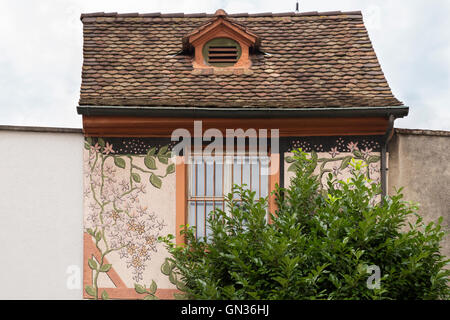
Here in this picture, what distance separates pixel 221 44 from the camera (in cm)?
868

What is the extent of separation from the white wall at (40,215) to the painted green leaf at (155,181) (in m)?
0.96

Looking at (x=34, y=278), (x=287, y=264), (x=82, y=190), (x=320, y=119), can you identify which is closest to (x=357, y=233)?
(x=287, y=264)

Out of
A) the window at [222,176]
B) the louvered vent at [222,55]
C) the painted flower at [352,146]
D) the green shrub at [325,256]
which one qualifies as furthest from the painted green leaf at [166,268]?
the louvered vent at [222,55]

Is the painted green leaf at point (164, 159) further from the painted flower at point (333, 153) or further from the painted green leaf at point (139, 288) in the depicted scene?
the painted flower at point (333, 153)

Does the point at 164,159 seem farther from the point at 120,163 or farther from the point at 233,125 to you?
the point at 233,125

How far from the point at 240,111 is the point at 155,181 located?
1472 millimetres

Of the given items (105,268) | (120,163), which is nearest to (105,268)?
(105,268)

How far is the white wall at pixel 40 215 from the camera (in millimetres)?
7539

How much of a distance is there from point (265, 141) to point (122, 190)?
203 centimetres

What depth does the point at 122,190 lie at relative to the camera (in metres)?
7.67

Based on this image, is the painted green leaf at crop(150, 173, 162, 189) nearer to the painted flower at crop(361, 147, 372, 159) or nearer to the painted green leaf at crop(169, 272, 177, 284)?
the painted green leaf at crop(169, 272, 177, 284)
